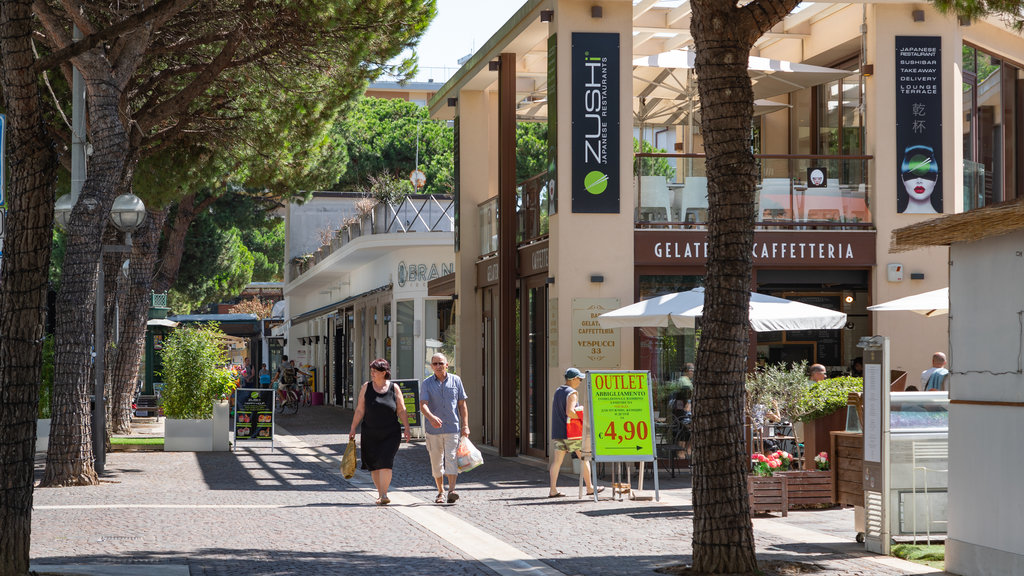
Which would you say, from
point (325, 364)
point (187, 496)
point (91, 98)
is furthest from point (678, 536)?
point (325, 364)

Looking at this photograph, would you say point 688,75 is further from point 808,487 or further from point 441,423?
point 808,487

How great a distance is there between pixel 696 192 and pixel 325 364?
30.7 metres

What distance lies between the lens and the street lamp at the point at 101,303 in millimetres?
15624

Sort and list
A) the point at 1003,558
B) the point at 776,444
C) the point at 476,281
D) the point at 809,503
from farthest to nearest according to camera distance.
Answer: the point at 476,281
the point at 776,444
the point at 809,503
the point at 1003,558

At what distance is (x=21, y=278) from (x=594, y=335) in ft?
33.1

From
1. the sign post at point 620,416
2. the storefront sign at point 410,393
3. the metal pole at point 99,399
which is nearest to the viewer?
the sign post at point 620,416

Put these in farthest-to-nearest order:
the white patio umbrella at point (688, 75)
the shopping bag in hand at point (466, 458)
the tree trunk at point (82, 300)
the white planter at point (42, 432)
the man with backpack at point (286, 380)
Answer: the man with backpack at point (286, 380), the white planter at point (42, 432), the white patio umbrella at point (688, 75), the tree trunk at point (82, 300), the shopping bag in hand at point (466, 458)

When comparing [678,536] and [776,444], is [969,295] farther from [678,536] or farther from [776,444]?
[776,444]

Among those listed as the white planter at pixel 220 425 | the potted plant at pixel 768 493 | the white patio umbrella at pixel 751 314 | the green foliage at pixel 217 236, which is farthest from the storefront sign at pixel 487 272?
the green foliage at pixel 217 236

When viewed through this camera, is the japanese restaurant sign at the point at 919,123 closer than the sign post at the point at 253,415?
Yes

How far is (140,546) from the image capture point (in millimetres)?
9695

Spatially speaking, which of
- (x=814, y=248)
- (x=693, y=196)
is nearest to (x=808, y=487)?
(x=814, y=248)

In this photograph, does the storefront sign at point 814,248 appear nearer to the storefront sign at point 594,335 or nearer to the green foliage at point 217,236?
the storefront sign at point 594,335

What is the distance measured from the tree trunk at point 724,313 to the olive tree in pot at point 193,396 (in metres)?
14.3
